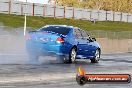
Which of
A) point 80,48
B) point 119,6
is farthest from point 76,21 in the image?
point 80,48

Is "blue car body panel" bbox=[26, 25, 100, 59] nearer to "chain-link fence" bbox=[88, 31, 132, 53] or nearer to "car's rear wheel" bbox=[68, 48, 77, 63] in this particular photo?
"car's rear wheel" bbox=[68, 48, 77, 63]

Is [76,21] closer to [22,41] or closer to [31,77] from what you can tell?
[22,41]

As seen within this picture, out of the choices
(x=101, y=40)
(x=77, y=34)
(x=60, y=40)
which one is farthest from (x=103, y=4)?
(x=60, y=40)

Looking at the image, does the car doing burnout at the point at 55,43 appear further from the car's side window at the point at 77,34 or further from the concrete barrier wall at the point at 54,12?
the concrete barrier wall at the point at 54,12

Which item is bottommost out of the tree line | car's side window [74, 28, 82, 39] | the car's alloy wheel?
the car's alloy wheel

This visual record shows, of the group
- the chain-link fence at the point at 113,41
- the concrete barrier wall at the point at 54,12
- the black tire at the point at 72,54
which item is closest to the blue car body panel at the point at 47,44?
the black tire at the point at 72,54

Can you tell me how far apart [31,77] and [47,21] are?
219 feet

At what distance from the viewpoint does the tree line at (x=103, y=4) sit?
440ft

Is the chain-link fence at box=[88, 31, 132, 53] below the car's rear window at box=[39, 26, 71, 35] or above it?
below

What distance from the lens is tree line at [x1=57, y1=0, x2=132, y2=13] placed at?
134 metres

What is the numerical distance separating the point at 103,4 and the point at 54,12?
49054 mm

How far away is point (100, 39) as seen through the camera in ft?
118

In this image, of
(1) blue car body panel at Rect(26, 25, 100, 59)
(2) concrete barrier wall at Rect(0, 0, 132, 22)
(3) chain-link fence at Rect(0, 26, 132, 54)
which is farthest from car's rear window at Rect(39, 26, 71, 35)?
(2) concrete barrier wall at Rect(0, 0, 132, 22)

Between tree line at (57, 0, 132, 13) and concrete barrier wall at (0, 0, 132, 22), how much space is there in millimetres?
26142
